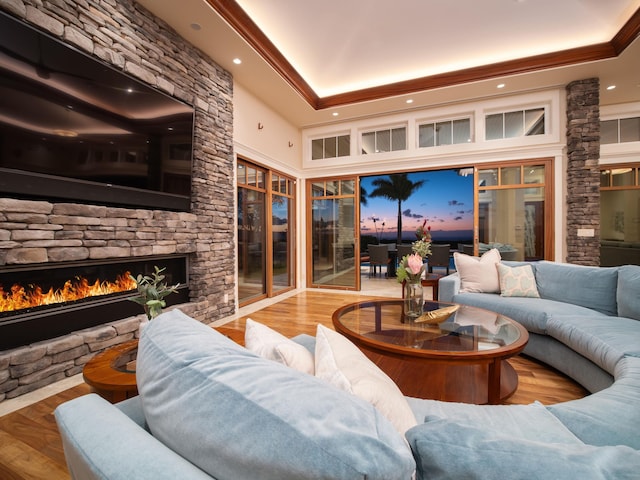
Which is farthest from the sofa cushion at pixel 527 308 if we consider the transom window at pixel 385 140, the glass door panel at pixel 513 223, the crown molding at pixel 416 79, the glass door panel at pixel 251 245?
the transom window at pixel 385 140

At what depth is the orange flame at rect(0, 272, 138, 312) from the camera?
2.12 metres

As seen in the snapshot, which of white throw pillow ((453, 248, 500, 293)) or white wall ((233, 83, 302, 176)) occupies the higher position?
white wall ((233, 83, 302, 176))

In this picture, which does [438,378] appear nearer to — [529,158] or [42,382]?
[42,382]

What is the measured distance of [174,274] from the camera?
133 inches

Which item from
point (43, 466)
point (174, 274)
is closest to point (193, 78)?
point (174, 274)

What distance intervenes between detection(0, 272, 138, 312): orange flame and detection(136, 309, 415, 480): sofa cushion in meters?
2.26

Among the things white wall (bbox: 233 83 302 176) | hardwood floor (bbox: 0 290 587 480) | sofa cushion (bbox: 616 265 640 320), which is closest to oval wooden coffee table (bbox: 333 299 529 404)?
hardwood floor (bbox: 0 290 587 480)

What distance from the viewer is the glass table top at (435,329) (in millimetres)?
1799

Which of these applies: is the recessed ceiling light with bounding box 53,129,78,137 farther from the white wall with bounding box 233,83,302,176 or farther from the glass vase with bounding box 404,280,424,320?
the glass vase with bounding box 404,280,424,320

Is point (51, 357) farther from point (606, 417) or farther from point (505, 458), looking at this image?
point (606, 417)

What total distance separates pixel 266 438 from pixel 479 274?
3.36 meters

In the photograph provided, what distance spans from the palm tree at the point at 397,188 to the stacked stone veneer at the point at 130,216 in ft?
23.0

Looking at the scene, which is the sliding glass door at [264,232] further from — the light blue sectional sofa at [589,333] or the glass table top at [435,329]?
the light blue sectional sofa at [589,333]

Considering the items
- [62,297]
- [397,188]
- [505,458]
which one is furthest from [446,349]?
[397,188]
